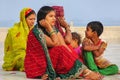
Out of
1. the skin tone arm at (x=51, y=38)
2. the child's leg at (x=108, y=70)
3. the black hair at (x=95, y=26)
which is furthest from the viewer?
the child's leg at (x=108, y=70)

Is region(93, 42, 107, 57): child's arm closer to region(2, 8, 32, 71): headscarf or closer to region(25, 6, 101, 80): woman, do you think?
region(25, 6, 101, 80): woman

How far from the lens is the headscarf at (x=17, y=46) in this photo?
8.21 m

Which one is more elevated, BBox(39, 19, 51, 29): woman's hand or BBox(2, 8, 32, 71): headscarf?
BBox(39, 19, 51, 29): woman's hand

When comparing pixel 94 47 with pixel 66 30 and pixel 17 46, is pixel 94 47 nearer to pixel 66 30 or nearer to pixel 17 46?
pixel 66 30

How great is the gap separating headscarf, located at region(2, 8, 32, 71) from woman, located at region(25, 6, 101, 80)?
1330mm

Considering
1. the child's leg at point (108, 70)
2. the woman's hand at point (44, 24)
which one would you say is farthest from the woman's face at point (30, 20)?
the child's leg at point (108, 70)

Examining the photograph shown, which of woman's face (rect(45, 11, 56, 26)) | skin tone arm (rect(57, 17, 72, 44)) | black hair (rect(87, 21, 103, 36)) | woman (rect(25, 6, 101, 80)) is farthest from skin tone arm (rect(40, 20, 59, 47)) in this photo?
black hair (rect(87, 21, 103, 36))

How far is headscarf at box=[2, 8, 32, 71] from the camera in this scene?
8.21m

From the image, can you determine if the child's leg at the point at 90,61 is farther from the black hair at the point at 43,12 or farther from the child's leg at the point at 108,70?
the black hair at the point at 43,12

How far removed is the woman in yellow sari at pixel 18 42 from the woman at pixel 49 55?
4.34ft

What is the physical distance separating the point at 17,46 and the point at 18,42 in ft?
0.27

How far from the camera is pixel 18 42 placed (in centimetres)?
823

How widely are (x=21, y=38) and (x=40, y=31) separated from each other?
1642 millimetres

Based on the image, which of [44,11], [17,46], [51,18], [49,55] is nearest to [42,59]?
[49,55]
